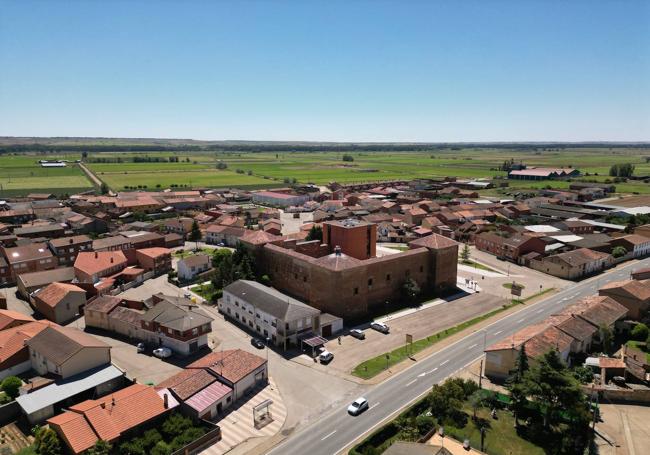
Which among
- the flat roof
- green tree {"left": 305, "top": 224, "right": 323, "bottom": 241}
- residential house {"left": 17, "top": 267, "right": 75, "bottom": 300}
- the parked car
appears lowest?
the parked car

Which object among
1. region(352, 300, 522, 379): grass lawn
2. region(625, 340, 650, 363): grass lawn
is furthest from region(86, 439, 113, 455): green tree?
region(625, 340, 650, 363): grass lawn

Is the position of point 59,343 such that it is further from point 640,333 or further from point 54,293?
point 640,333

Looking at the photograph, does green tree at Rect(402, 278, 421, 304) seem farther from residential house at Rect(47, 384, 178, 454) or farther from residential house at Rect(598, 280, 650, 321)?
residential house at Rect(47, 384, 178, 454)

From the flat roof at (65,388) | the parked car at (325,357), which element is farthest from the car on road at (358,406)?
the flat roof at (65,388)

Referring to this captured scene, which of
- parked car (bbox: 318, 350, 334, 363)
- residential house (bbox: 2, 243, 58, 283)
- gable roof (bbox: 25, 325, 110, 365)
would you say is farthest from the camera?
residential house (bbox: 2, 243, 58, 283)

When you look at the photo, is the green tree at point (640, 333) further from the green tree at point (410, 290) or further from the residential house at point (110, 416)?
the residential house at point (110, 416)

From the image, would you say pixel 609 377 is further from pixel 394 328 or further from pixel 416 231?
pixel 416 231

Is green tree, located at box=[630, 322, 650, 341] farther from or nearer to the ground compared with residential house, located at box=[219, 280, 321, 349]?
nearer to the ground
